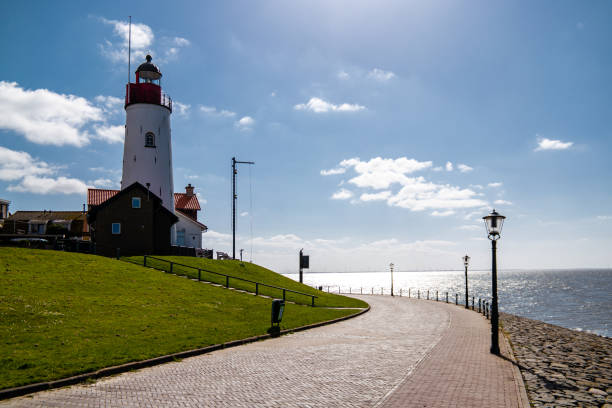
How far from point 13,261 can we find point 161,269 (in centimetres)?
982

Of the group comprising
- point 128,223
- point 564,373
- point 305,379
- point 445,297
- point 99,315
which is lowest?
point 445,297

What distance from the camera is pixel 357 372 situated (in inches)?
432

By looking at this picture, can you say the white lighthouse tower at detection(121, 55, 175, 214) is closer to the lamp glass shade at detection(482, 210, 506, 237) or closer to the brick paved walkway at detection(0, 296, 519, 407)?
the brick paved walkway at detection(0, 296, 519, 407)

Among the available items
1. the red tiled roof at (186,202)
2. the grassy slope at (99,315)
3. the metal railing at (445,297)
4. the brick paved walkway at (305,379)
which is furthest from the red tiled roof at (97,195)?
the brick paved walkway at (305,379)

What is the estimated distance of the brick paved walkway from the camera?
27.6 ft

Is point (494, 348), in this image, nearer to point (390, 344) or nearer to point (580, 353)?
point (390, 344)

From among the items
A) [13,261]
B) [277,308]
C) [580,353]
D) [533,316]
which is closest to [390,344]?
[277,308]

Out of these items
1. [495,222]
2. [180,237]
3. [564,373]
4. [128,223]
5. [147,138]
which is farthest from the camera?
[180,237]

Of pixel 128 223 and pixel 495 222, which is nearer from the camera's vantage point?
pixel 495 222

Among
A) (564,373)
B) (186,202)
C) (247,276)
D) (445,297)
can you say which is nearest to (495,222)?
(564,373)

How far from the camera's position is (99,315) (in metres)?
15.9

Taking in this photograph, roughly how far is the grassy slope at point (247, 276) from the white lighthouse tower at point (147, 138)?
28.4 ft

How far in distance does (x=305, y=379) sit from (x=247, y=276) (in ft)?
89.8

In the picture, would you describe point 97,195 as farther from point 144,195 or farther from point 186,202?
point 186,202
